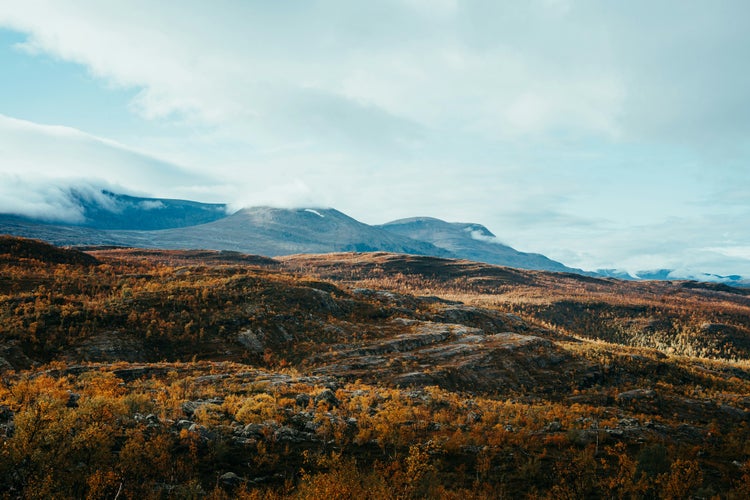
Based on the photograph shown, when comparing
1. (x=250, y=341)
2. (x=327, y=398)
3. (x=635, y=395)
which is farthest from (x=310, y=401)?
(x=635, y=395)

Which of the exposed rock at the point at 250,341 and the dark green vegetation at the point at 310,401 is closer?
the dark green vegetation at the point at 310,401

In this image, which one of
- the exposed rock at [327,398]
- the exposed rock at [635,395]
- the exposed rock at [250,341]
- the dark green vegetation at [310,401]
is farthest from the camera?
the exposed rock at [250,341]

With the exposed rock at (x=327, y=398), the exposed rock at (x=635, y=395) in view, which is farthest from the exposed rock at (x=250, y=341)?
the exposed rock at (x=635, y=395)

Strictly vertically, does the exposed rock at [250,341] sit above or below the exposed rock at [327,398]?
below

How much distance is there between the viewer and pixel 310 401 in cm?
2097

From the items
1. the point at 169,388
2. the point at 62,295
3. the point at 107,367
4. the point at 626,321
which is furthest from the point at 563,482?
the point at 626,321

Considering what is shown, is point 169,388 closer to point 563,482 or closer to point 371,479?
point 371,479

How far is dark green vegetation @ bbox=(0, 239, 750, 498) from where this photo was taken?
12.2 meters

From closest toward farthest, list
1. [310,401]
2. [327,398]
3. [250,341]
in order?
[310,401]
[327,398]
[250,341]

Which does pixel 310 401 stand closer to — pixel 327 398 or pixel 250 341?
pixel 327 398

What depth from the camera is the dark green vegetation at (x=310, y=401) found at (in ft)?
40.0

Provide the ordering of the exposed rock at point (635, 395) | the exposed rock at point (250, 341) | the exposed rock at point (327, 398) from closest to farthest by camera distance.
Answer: the exposed rock at point (327, 398), the exposed rock at point (635, 395), the exposed rock at point (250, 341)

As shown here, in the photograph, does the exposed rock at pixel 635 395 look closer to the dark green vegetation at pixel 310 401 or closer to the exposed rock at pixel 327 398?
the dark green vegetation at pixel 310 401

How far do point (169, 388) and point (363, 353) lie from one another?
17.6 m
